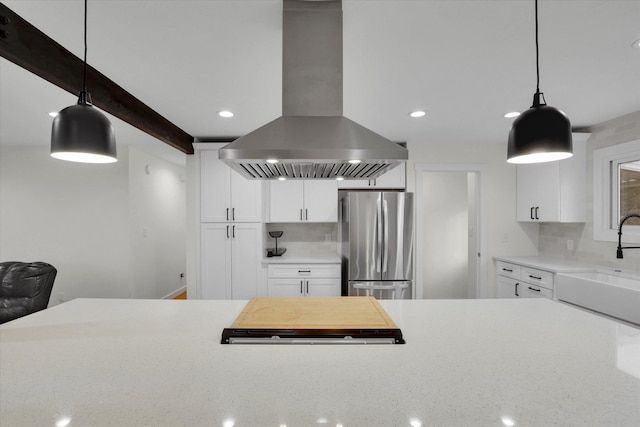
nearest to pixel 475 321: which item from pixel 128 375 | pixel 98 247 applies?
pixel 128 375

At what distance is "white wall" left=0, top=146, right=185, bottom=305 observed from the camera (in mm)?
4105

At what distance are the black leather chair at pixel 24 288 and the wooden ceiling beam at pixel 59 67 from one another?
1381mm

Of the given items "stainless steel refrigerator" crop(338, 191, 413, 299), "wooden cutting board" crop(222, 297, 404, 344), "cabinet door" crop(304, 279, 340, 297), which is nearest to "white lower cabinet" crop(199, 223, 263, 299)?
"cabinet door" crop(304, 279, 340, 297)

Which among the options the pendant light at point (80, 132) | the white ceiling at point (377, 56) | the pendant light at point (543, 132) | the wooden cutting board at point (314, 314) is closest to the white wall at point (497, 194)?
the white ceiling at point (377, 56)

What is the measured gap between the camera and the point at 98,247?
412cm

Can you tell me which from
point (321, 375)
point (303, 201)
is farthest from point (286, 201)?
point (321, 375)

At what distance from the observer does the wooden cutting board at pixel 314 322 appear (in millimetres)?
1213

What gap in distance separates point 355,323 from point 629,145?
3342 millimetres

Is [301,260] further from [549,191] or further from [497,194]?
[549,191]

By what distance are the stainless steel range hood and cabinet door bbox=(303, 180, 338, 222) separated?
2.30 m

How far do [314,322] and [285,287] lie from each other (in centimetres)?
242

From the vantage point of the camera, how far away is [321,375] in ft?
3.16

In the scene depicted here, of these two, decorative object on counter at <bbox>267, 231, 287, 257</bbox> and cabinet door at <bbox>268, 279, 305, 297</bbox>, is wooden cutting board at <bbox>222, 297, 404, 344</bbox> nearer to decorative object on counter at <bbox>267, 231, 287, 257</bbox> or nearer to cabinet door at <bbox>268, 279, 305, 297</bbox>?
cabinet door at <bbox>268, 279, 305, 297</bbox>

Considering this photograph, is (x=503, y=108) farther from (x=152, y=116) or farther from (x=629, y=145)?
(x=152, y=116)
